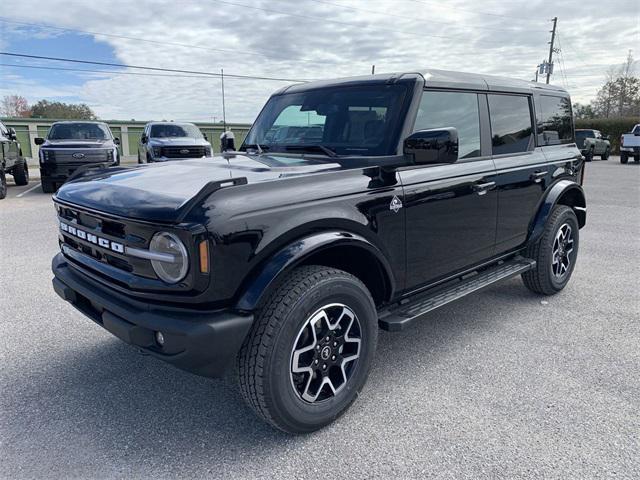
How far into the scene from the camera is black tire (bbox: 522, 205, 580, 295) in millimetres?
4473

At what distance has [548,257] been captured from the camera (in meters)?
4.50

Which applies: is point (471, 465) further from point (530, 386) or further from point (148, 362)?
point (148, 362)

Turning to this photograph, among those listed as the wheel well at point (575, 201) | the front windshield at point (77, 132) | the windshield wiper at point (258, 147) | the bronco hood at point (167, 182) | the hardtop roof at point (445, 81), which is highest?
the hardtop roof at point (445, 81)

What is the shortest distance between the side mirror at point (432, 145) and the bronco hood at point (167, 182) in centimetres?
48

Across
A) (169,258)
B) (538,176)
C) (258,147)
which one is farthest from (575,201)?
(169,258)

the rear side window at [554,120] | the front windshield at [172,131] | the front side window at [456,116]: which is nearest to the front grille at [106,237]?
the front side window at [456,116]

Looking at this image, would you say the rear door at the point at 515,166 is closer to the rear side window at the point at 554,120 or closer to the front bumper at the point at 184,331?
the rear side window at the point at 554,120

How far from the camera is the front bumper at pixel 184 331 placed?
2148 millimetres

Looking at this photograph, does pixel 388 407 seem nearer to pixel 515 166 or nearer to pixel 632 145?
pixel 515 166

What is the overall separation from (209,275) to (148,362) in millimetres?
1565

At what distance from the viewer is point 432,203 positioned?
125 inches

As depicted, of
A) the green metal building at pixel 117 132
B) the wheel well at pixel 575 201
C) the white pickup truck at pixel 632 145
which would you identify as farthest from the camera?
the green metal building at pixel 117 132

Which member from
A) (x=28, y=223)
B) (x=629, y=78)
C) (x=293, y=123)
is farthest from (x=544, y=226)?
(x=629, y=78)

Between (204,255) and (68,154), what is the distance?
11.5 meters
